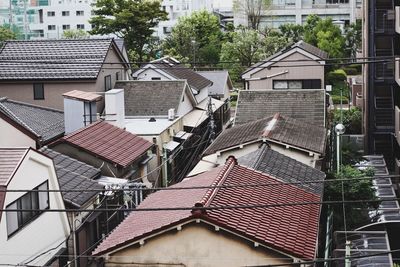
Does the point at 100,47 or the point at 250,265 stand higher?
the point at 100,47

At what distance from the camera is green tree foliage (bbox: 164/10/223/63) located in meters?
67.0

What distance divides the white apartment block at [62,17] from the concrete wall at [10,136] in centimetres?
7652

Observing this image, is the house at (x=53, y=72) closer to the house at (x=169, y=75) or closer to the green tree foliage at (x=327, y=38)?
the house at (x=169, y=75)

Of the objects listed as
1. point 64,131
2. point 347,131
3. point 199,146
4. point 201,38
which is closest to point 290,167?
point 64,131

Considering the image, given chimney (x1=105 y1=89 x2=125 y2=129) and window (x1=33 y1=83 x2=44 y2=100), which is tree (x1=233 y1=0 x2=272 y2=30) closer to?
window (x1=33 y1=83 x2=44 y2=100)

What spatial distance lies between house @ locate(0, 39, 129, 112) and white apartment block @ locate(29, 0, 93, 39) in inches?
2528

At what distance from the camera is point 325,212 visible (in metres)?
21.6

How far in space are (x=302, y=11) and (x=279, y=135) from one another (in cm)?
6467

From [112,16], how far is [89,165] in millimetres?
41379

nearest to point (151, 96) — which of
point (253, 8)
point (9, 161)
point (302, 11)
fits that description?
point (9, 161)

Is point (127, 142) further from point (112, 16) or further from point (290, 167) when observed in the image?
point (112, 16)

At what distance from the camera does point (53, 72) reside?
3272 centimetres

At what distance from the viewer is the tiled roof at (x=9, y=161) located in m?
15.4

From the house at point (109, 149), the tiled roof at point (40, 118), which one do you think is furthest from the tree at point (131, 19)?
the house at point (109, 149)
